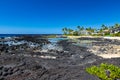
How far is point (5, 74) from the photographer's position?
10.5 meters

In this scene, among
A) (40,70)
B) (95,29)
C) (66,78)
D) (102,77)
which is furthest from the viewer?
(95,29)

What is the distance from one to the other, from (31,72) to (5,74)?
1.42 meters

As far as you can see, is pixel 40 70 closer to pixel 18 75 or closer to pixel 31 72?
pixel 31 72

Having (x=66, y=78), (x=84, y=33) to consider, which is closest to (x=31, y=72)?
(x=66, y=78)

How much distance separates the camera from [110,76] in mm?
8664

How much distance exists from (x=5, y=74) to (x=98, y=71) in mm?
5088

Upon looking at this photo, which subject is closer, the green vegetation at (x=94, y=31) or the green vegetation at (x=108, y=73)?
the green vegetation at (x=108, y=73)

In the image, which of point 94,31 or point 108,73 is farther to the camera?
→ point 94,31

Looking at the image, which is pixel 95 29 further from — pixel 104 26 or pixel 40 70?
pixel 40 70

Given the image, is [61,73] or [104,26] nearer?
[61,73]

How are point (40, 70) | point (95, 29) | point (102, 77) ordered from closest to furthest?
point (102, 77) → point (40, 70) → point (95, 29)

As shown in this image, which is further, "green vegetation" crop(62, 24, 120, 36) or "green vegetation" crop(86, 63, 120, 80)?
"green vegetation" crop(62, 24, 120, 36)

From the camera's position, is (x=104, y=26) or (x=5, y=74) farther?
(x=104, y=26)

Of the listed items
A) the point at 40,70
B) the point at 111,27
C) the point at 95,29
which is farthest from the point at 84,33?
the point at 40,70
